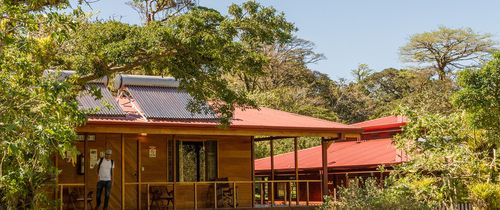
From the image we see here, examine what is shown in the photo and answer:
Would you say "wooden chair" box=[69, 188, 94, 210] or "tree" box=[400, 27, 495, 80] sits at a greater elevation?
"tree" box=[400, 27, 495, 80]

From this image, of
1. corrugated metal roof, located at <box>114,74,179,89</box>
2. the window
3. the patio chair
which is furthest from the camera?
the window

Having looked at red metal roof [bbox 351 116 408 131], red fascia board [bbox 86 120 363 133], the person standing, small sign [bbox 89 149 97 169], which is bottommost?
the person standing

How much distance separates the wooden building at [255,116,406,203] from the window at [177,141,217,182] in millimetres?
4254

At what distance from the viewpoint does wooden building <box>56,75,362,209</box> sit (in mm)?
17672

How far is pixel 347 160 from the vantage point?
25.8 meters

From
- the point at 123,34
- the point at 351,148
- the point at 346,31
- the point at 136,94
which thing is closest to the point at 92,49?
the point at 123,34

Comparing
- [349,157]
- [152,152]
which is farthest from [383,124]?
[152,152]

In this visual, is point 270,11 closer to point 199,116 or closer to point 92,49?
point 92,49

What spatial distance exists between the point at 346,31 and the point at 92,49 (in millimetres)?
34745

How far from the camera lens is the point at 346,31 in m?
46.7

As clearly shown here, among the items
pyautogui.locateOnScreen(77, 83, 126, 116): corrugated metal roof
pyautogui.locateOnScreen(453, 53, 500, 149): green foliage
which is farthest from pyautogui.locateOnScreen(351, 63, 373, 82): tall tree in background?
pyautogui.locateOnScreen(77, 83, 126, 116): corrugated metal roof

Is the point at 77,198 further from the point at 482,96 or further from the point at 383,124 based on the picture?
the point at 383,124

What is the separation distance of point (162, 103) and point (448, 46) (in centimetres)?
3816

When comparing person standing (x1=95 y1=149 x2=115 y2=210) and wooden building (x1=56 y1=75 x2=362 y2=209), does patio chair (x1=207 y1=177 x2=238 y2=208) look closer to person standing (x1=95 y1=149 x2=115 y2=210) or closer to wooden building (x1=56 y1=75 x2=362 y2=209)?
wooden building (x1=56 y1=75 x2=362 y2=209)
